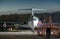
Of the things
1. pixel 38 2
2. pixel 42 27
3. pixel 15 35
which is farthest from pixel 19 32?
pixel 38 2

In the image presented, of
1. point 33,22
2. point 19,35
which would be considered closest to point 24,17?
point 33,22

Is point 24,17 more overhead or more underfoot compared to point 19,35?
more overhead

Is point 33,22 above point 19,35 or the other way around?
above

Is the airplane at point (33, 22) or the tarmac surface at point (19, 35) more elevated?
the airplane at point (33, 22)

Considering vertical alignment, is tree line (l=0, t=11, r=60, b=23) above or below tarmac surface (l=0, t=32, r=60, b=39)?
above

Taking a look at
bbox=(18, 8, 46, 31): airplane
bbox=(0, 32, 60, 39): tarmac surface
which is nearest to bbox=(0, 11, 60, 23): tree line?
bbox=(18, 8, 46, 31): airplane

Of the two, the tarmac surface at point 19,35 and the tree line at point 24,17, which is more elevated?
the tree line at point 24,17

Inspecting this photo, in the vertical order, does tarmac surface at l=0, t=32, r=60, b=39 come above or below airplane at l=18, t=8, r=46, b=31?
below

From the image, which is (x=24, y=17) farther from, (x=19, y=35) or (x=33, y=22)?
(x=19, y=35)

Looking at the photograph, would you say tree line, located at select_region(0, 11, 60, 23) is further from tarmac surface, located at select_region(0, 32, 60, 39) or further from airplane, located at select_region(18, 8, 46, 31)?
tarmac surface, located at select_region(0, 32, 60, 39)

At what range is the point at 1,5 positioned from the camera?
275cm

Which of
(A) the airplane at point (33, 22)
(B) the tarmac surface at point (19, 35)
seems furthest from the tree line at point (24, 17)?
(B) the tarmac surface at point (19, 35)

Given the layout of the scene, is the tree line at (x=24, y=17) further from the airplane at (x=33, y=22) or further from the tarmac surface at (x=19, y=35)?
the tarmac surface at (x=19, y=35)

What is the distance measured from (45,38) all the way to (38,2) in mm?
594
